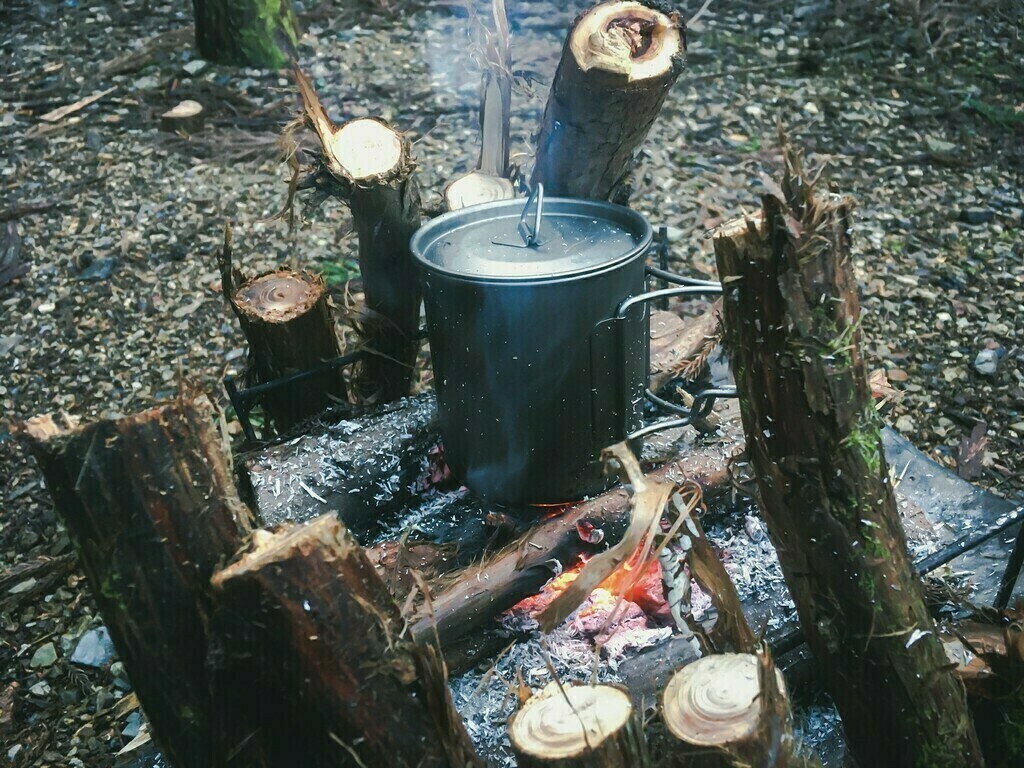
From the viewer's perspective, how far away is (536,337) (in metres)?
2.21

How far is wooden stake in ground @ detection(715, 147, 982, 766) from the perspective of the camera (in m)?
1.55

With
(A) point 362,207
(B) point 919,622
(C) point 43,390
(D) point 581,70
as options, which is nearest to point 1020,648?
(B) point 919,622

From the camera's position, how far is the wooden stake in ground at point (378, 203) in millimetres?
2713

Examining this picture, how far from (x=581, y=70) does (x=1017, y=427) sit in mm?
2389

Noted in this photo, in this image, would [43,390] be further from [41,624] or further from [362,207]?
[362,207]

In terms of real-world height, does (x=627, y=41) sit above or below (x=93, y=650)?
above

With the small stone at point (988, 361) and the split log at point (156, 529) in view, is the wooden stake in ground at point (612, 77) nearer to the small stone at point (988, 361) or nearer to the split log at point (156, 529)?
the split log at point (156, 529)

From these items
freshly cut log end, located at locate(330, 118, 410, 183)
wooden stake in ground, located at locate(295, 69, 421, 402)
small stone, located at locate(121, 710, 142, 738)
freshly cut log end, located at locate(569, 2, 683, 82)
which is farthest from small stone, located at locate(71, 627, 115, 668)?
freshly cut log end, located at locate(569, 2, 683, 82)

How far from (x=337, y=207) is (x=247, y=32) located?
75.9 inches

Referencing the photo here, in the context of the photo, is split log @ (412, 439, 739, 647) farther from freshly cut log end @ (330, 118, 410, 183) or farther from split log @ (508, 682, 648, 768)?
freshly cut log end @ (330, 118, 410, 183)

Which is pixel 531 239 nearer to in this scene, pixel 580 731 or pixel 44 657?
pixel 580 731

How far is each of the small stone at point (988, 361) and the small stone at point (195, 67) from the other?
5.14 metres

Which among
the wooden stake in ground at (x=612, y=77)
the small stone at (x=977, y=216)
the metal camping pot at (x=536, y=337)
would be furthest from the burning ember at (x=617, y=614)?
the small stone at (x=977, y=216)

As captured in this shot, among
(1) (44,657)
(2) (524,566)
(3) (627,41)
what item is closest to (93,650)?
(1) (44,657)
